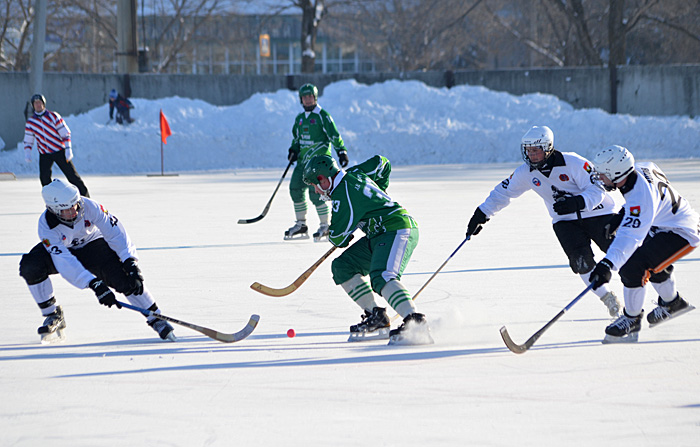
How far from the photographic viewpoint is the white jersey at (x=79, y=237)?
4.33 m

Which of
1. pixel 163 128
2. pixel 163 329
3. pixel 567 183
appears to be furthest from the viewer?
pixel 163 128

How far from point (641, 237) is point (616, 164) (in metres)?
0.37

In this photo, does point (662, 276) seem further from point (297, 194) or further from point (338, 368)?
point (297, 194)

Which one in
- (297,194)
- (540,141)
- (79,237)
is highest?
(540,141)

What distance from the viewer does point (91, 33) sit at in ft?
109

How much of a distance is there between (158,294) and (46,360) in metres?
1.61

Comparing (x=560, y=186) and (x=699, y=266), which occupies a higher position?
(x=560, y=186)

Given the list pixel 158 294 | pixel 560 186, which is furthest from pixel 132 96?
pixel 560 186

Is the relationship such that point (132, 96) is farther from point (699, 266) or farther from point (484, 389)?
point (484, 389)

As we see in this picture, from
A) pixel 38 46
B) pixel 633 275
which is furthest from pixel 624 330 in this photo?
pixel 38 46

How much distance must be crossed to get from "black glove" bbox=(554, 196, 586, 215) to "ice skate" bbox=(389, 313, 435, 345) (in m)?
1.07

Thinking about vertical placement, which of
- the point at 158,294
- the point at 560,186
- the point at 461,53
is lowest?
the point at 158,294

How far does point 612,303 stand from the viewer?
483 cm

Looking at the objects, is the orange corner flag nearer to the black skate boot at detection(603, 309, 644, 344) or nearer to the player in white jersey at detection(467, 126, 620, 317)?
the player in white jersey at detection(467, 126, 620, 317)
